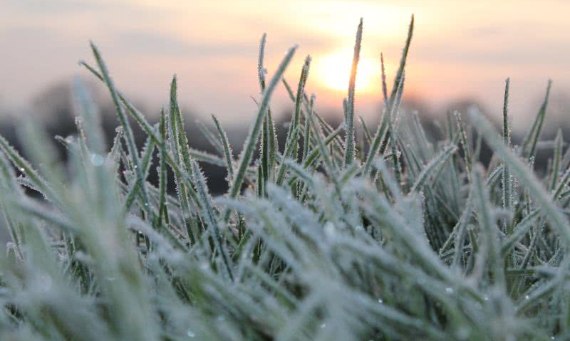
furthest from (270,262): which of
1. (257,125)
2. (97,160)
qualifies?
(97,160)

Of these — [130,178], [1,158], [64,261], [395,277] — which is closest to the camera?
[395,277]

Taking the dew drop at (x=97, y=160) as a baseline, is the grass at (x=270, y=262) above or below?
below

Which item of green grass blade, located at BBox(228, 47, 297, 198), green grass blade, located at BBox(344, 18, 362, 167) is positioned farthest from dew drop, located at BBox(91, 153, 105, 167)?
green grass blade, located at BBox(344, 18, 362, 167)

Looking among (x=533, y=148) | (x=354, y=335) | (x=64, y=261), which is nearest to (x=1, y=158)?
(x=64, y=261)

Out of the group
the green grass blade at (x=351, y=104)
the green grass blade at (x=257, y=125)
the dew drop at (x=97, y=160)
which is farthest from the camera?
the green grass blade at (x=351, y=104)

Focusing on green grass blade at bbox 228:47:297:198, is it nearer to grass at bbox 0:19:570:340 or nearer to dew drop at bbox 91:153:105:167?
grass at bbox 0:19:570:340

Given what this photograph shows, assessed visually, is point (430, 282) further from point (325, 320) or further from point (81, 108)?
point (81, 108)

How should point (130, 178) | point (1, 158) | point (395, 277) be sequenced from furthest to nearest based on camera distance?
point (130, 178), point (1, 158), point (395, 277)

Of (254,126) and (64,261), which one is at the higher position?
(254,126)

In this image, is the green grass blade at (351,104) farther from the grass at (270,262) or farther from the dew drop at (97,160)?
the dew drop at (97,160)

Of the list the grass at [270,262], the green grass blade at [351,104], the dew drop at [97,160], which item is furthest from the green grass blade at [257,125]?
the dew drop at [97,160]

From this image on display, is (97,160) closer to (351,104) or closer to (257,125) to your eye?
(257,125)
